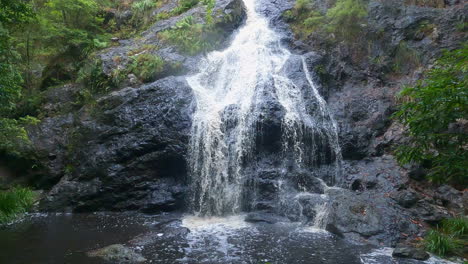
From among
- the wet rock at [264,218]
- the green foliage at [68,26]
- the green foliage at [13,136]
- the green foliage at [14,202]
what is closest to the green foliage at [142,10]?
the green foliage at [68,26]

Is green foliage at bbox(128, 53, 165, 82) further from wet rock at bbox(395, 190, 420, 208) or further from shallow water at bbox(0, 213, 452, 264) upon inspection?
wet rock at bbox(395, 190, 420, 208)

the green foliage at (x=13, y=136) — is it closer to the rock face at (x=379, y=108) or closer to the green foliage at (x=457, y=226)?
the rock face at (x=379, y=108)

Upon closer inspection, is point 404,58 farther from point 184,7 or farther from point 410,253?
point 184,7

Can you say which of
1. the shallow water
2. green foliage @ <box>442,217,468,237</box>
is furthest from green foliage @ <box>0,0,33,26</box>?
green foliage @ <box>442,217,468,237</box>

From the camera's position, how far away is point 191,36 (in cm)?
1508

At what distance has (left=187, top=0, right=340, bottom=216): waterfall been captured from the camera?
11.0m

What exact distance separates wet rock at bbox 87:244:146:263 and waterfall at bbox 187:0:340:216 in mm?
3522

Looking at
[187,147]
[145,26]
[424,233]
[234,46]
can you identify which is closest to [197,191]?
[187,147]

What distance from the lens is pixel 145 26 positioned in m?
17.9

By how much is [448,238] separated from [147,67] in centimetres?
1124

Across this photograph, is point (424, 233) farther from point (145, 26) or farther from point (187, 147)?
point (145, 26)

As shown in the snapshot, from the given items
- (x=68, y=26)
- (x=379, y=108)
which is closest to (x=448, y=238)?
(x=379, y=108)

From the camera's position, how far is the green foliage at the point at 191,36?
1475cm

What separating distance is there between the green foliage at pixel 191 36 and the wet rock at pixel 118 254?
9.35 meters
